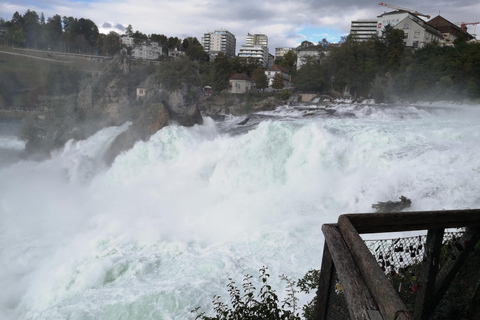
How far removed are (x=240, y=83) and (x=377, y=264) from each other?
34.1m

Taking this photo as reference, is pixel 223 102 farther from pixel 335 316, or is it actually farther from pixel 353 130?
pixel 335 316

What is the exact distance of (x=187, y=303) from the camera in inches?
253

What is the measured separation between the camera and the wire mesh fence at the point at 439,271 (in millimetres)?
1979

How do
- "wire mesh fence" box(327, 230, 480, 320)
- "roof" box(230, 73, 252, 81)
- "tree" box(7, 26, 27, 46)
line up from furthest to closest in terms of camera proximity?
"roof" box(230, 73, 252, 81) → "tree" box(7, 26, 27, 46) → "wire mesh fence" box(327, 230, 480, 320)

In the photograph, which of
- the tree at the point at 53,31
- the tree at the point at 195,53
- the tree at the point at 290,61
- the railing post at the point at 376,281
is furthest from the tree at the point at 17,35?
the tree at the point at 290,61

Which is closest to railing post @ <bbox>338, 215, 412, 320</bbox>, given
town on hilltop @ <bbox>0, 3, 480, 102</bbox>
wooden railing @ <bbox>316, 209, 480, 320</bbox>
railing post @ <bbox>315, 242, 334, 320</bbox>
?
wooden railing @ <bbox>316, 209, 480, 320</bbox>

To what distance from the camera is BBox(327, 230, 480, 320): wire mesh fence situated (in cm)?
198

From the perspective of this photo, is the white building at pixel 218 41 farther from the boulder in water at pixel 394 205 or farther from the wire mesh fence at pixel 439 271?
the wire mesh fence at pixel 439 271

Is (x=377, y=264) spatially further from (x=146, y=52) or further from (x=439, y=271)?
(x=146, y=52)

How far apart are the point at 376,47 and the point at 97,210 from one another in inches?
1304

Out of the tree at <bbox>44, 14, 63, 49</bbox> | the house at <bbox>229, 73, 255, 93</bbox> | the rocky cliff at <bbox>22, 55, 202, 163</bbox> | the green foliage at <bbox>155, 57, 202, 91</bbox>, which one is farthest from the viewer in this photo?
the house at <bbox>229, 73, 255, 93</bbox>

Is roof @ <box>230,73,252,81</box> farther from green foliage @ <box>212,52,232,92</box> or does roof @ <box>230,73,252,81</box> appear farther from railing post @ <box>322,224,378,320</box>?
railing post @ <box>322,224,378,320</box>

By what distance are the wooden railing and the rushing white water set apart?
5.11m

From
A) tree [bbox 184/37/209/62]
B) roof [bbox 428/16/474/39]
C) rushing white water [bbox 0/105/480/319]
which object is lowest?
rushing white water [bbox 0/105/480/319]
